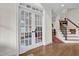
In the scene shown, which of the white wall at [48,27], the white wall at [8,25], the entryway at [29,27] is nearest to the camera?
the white wall at [8,25]

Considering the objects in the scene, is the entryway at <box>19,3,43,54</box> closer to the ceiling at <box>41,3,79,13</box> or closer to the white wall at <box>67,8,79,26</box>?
the ceiling at <box>41,3,79,13</box>

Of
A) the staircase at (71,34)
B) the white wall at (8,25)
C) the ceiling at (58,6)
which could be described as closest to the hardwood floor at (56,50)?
the staircase at (71,34)

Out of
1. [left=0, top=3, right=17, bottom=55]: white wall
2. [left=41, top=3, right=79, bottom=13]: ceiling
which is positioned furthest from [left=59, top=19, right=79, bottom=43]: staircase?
[left=0, top=3, right=17, bottom=55]: white wall

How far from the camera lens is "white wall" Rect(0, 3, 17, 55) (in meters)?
2.36

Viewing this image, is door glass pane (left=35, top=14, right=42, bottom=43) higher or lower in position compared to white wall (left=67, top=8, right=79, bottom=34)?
lower

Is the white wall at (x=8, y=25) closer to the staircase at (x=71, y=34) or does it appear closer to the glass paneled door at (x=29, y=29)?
the glass paneled door at (x=29, y=29)

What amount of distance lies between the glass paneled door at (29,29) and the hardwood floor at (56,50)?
0.29 feet

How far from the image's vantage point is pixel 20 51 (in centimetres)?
244

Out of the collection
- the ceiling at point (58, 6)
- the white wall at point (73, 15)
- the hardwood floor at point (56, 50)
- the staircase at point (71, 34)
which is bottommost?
the hardwood floor at point (56, 50)

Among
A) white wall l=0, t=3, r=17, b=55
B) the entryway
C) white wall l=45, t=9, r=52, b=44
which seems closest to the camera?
white wall l=0, t=3, r=17, b=55

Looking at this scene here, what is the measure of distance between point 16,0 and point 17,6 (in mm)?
85

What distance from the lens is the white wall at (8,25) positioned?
2.36 meters

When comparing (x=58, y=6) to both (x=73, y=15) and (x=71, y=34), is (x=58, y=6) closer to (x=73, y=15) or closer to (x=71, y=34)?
(x=73, y=15)

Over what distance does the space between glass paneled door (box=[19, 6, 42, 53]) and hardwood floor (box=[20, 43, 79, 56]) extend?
0.09 m
